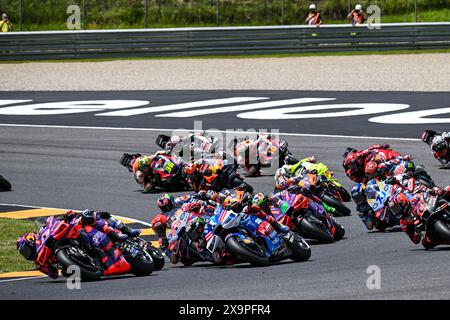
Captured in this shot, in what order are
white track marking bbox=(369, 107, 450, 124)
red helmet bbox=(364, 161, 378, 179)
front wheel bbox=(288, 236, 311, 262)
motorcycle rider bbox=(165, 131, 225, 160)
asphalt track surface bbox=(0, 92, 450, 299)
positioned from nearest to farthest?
1. asphalt track surface bbox=(0, 92, 450, 299)
2. front wheel bbox=(288, 236, 311, 262)
3. red helmet bbox=(364, 161, 378, 179)
4. motorcycle rider bbox=(165, 131, 225, 160)
5. white track marking bbox=(369, 107, 450, 124)

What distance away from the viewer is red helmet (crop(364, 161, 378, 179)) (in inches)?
Answer: 677

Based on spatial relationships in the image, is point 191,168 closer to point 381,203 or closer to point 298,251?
point 381,203

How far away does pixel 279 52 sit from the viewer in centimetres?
4078

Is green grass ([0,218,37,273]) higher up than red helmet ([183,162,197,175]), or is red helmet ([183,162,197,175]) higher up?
red helmet ([183,162,197,175])

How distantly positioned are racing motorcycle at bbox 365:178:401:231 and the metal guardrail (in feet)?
84.9

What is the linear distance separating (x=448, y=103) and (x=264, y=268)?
18.1 meters

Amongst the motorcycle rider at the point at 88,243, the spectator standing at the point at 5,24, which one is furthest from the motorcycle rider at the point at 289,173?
the spectator standing at the point at 5,24

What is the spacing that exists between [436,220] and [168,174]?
305 inches

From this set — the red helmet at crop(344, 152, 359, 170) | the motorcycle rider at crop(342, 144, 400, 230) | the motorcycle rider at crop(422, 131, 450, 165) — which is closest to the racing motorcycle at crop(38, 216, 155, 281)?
the motorcycle rider at crop(342, 144, 400, 230)

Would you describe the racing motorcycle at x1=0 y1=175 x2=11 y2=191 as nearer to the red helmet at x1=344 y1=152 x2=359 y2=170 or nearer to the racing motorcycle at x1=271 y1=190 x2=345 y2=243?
the red helmet at x1=344 y1=152 x2=359 y2=170

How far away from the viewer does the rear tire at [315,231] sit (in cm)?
1373

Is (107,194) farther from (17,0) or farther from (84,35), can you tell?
(17,0)

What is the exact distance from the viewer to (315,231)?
13789 mm

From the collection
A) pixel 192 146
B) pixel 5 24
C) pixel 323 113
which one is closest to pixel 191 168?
pixel 192 146
